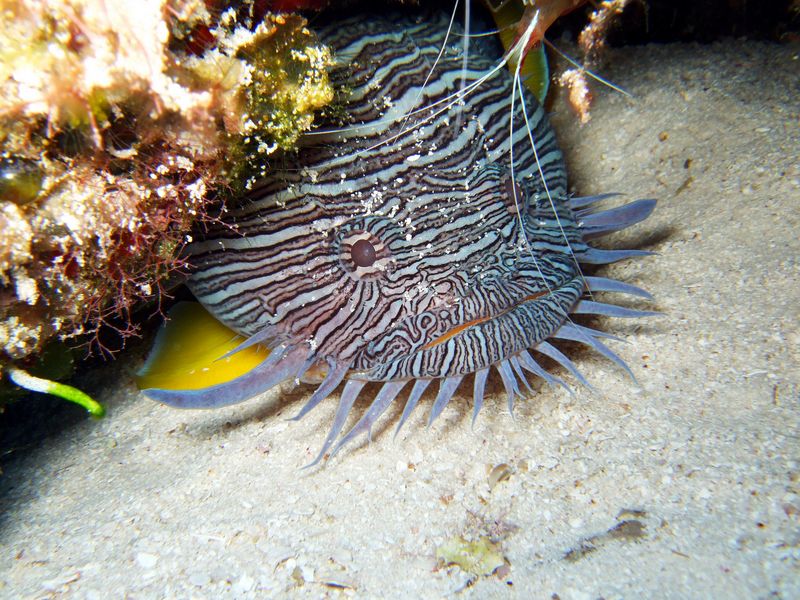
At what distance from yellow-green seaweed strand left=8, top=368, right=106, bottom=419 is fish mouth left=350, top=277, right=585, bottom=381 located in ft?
4.45

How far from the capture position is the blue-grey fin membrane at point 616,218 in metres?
3.55

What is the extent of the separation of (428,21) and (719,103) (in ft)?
9.10

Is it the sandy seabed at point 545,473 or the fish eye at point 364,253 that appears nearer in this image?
the sandy seabed at point 545,473

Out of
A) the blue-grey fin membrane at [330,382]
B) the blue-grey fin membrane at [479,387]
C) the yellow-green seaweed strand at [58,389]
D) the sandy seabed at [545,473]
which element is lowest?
the sandy seabed at [545,473]

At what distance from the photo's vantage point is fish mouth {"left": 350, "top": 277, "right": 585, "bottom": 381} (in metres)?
→ 2.75

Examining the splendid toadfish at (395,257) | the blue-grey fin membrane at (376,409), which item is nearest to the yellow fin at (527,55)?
the splendid toadfish at (395,257)

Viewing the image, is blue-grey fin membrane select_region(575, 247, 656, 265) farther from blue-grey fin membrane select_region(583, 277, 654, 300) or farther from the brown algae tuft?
the brown algae tuft

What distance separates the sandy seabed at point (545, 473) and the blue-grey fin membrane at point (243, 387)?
523mm

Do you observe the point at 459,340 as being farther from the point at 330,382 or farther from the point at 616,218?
the point at 616,218

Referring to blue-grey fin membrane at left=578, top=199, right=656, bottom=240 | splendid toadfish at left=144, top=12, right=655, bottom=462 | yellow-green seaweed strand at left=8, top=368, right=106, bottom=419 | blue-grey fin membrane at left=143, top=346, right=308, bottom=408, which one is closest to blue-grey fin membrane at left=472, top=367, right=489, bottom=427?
splendid toadfish at left=144, top=12, right=655, bottom=462

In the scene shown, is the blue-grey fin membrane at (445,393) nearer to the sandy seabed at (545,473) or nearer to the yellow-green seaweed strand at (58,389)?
the sandy seabed at (545,473)

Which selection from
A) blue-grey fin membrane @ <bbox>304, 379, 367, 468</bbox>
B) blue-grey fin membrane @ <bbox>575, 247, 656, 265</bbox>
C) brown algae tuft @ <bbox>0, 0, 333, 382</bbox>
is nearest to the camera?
brown algae tuft @ <bbox>0, 0, 333, 382</bbox>

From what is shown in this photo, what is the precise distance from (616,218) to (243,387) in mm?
2773

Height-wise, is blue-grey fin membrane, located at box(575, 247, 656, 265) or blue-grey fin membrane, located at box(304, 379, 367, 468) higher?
blue-grey fin membrane, located at box(575, 247, 656, 265)
